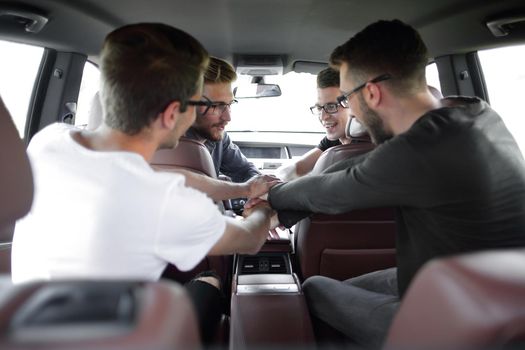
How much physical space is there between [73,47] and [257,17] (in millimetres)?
1574

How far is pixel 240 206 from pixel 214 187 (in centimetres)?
131

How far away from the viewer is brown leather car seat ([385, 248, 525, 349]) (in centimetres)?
70

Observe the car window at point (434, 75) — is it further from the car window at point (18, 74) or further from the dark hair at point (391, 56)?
the car window at point (18, 74)

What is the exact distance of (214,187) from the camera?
7.74 feet

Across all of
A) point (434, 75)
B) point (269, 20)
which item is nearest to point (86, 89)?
point (269, 20)

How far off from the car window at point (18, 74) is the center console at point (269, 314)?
2.12 metres

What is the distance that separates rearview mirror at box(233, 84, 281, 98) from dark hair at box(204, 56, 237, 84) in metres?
1.20

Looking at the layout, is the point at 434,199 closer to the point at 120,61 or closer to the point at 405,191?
the point at 405,191

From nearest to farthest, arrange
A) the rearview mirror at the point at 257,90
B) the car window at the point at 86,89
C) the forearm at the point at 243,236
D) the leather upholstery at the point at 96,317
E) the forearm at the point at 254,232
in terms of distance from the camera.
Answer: the leather upholstery at the point at 96,317
the forearm at the point at 243,236
the forearm at the point at 254,232
the car window at the point at 86,89
the rearview mirror at the point at 257,90

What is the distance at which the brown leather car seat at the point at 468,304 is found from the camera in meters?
0.70

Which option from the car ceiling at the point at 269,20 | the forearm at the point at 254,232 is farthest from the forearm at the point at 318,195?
the car ceiling at the point at 269,20

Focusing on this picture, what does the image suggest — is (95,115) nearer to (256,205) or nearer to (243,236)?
(256,205)

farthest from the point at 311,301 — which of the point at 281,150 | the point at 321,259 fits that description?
the point at 281,150

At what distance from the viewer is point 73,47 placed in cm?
333
